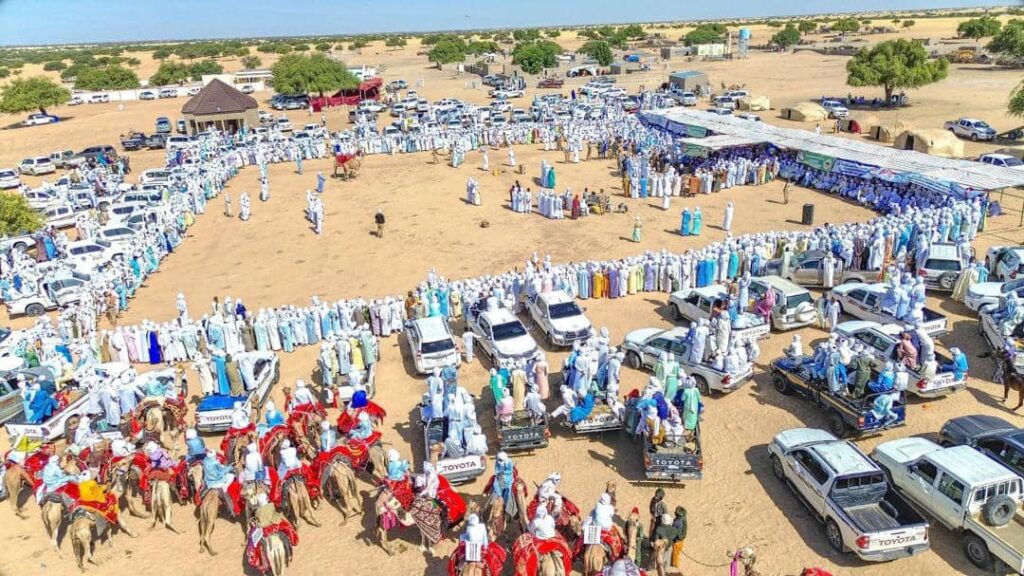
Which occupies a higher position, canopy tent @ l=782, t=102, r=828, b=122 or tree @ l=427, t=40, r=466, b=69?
tree @ l=427, t=40, r=466, b=69

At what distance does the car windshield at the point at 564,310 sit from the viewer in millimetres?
16766

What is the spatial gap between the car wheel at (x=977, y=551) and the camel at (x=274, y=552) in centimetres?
959

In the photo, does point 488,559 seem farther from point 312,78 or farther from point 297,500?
point 312,78

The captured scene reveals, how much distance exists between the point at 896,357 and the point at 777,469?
4.44 metres

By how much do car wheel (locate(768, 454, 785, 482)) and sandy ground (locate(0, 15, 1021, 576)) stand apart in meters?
0.13

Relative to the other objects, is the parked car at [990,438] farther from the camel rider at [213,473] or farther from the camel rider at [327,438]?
the camel rider at [213,473]

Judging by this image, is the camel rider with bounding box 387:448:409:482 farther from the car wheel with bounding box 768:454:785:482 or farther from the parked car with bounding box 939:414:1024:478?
the parked car with bounding box 939:414:1024:478

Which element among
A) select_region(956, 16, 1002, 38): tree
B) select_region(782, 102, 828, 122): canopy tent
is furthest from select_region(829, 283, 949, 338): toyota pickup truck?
select_region(956, 16, 1002, 38): tree

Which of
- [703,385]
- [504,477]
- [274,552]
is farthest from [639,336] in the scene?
[274,552]

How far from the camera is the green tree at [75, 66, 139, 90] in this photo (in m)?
69.7

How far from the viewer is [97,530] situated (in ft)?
34.6

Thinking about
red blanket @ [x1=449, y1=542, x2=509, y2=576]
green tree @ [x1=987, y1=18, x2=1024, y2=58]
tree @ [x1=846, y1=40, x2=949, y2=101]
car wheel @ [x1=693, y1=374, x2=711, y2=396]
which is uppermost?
green tree @ [x1=987, y1=18, x2=1024, y2=58]

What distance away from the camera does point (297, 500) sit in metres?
10.7

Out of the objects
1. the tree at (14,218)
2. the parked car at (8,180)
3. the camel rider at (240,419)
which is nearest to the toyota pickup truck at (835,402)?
the camel rider at (240,419)
